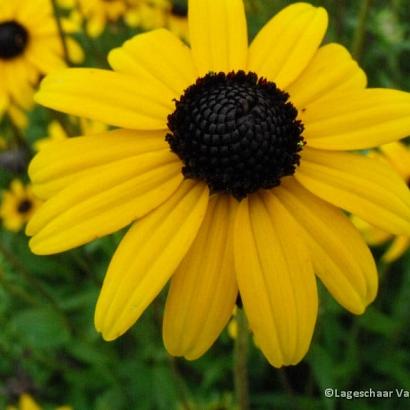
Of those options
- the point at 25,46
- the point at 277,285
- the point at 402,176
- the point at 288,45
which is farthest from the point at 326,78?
the point at 25,46

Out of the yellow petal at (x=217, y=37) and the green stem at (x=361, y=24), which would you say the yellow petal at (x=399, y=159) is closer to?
the green stem at (x=361, y=24)

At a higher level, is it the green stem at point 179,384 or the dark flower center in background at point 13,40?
the dark flower center in background at point 13,40

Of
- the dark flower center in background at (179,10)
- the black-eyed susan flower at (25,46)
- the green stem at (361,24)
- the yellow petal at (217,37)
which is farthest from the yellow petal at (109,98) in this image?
the dark flower center in background at (179,10)

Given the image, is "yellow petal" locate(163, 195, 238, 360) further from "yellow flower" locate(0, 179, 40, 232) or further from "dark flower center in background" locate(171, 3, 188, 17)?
"dark flower center in background" locate(171, 3, 188, 17)

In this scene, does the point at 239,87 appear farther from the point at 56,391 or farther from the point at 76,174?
the point at 56,391

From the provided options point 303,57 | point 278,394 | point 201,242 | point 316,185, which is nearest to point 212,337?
point 201,242

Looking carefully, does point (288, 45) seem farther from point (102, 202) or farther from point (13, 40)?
point (13, 40)

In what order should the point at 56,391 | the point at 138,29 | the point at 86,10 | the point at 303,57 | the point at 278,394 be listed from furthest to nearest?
1. the point at 138,29
2. the point at 86,10
3. the point at 56,391
4. the point at 278,394
5. the point at 303,57
